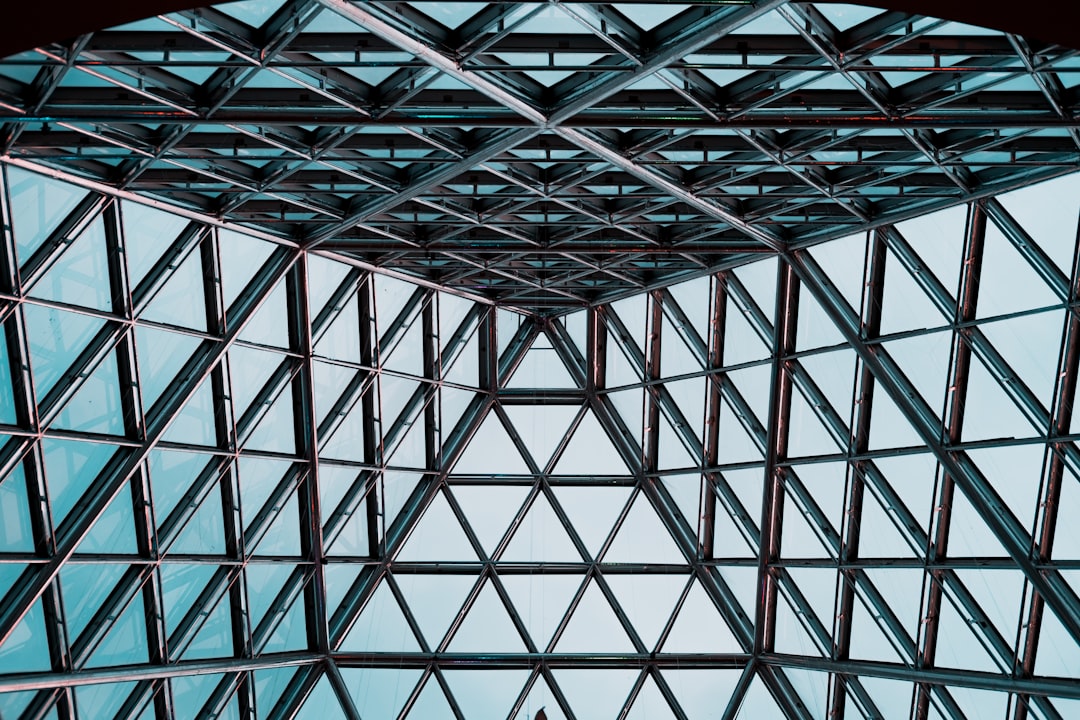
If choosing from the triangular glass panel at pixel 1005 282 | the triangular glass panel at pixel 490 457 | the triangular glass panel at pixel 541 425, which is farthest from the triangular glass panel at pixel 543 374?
the triangular glass panel at pixel 1005 282

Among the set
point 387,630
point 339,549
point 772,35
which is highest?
point 772,35

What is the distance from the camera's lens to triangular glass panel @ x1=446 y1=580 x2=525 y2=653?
40719 mm

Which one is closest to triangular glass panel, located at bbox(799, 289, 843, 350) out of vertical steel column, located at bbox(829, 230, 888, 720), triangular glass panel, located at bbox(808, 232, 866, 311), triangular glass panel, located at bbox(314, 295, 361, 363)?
triangular glass panel, located at bbox(808, 232, 866, 311)

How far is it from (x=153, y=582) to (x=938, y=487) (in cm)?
2484

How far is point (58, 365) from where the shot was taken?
28594 mm

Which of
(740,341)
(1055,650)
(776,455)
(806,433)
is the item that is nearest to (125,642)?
(776,455)

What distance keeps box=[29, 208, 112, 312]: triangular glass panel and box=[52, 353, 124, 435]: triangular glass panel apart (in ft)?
6.35

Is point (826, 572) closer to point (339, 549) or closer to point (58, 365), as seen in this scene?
point (339, 549)

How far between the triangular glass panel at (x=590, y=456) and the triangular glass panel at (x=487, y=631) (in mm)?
5996

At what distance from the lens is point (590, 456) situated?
41938 mm

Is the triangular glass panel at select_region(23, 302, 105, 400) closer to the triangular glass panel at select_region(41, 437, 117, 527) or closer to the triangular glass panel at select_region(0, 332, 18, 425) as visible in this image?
the triangular glass panel at select_region(0, 332, 18, 425)

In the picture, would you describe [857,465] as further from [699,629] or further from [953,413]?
[699,629]

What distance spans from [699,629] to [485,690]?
8889mm

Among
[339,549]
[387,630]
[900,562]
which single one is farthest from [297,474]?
[900,562]
